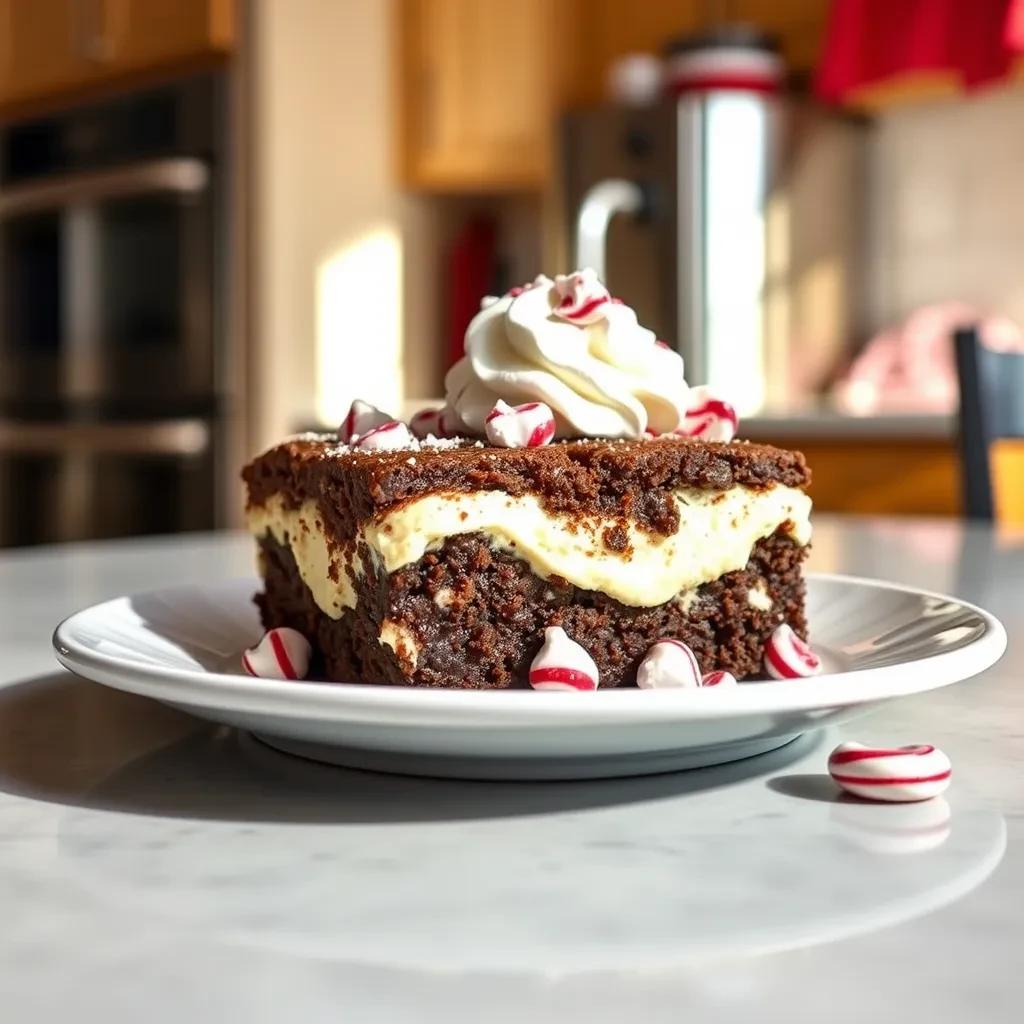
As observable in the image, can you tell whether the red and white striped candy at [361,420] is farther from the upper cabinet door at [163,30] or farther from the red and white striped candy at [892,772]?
the upper cabinet door at [163,30]

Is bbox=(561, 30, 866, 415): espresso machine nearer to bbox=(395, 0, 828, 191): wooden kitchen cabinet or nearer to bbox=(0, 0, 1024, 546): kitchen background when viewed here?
bbox=(0, 0, 1024, 546): kitchen background

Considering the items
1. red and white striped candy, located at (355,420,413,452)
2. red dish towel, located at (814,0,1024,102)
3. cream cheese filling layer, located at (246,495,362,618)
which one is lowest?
cream cheese filling layer, located at (246,495,362,618)

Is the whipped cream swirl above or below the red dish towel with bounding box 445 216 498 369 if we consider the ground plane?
below

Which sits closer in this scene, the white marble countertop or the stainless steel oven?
the white marble countertop

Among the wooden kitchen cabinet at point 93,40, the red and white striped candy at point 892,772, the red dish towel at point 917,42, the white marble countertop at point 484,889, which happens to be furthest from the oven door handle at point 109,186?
the red and white striped candy at point 892,772

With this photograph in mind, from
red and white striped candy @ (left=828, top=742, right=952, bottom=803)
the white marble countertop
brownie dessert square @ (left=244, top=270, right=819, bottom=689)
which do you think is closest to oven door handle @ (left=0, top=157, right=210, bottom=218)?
brownie dessert square @ (left=244, top=270, right=819, bottom=689)

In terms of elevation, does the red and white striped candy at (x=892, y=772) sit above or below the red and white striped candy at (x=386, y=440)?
below

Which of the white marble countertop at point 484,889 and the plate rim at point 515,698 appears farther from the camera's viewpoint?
the plate rim at point 515,698
